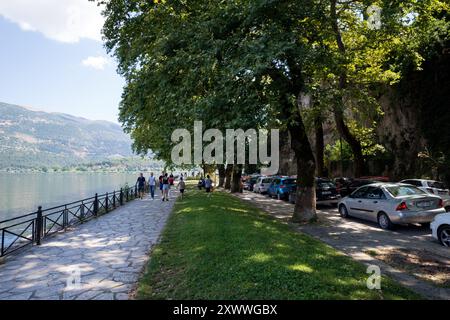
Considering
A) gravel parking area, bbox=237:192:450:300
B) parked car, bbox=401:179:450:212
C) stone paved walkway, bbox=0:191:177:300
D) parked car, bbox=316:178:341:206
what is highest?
parked car, bbox=401:179:450:212

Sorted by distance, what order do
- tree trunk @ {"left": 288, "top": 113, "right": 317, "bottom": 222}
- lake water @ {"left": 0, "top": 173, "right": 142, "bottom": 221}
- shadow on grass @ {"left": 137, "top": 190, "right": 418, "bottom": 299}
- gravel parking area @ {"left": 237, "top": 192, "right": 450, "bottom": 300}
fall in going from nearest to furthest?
shadow on grass @ {"left": 137, "top": 190, "right": 418, "bottom": 299}
gravel parking area @ {"left": 237, "top": 192, "right": 450, "bottom": 300}
tree trunk @ {"left": 288, "top": 113, "right": 317, "bottom": 222}
lake water @ {"left": 0, "top": 173, "right": 142, "bottom": 221}

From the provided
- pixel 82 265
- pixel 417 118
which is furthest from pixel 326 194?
pixel 417 118

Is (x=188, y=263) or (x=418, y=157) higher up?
(x=418, y=157)

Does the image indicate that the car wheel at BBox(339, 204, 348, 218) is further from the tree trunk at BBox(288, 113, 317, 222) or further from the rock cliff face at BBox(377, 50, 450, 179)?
the rock cliff face at BBox(377, 50, 450, 179)

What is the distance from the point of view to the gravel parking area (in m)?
6.83

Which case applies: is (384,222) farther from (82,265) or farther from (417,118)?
(417,118)

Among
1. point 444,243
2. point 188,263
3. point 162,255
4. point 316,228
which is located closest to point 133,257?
point 162,255

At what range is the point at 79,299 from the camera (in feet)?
19.8

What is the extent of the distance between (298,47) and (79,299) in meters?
9.61

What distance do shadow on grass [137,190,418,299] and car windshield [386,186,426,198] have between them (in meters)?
5.17

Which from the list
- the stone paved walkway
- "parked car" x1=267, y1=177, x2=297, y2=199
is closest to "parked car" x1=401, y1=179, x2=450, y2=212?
"parked car" x1=267, y1=177, x2=297, y2=199
